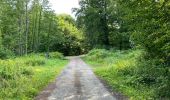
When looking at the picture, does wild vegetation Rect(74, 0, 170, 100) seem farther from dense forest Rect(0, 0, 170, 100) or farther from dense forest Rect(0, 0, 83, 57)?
dense forest Rect(0, 0, 83, 57)

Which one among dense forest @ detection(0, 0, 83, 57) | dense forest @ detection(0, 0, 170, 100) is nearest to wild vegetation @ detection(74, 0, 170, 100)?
dense forest @ detection(0, 0, 170, 100)

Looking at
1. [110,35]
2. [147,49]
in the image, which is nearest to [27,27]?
[110,35]

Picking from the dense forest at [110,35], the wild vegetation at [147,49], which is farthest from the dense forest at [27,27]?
the wild vegetation at [147,49]

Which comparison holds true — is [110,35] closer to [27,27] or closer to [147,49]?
[27,27]

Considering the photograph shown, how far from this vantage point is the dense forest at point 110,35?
16.9 meters

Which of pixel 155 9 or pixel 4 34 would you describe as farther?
pixel 4 34

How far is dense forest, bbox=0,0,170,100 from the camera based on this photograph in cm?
1689

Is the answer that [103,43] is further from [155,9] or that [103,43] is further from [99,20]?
[155,9]

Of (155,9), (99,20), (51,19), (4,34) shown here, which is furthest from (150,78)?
(99,20)

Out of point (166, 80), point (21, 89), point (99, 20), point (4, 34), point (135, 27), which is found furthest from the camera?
point (99, 20)

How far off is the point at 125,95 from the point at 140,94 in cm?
72

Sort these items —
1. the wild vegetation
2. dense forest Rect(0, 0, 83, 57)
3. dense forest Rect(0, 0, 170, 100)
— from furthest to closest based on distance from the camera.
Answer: dense forest Rect(0, 0, 83, 57) → dense forest Rect(0, 0, 170, 100) → the wild vegetation

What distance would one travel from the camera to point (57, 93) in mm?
17391

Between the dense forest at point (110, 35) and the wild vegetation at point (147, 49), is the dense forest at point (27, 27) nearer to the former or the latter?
the dense forest at point (110, 35)
